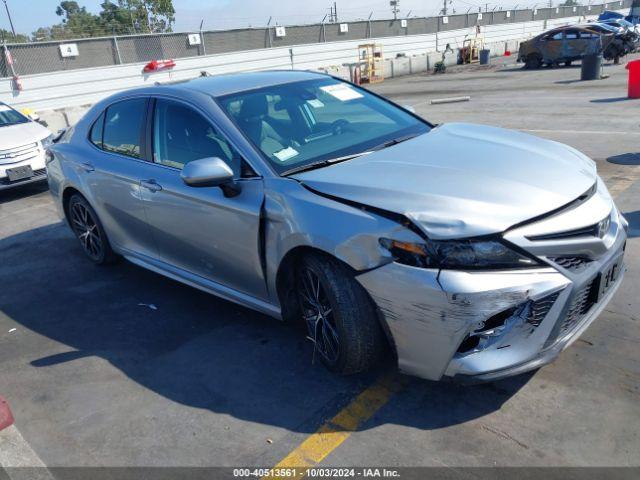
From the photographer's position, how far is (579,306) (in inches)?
110

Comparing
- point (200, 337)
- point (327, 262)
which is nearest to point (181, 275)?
point (200, 337)

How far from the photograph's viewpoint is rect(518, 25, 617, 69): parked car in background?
21.0 meters

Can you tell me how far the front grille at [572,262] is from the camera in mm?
2633

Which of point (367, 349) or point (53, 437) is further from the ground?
point (367, 349)

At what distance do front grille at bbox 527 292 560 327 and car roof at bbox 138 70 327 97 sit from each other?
249cm

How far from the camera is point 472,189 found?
9.23 ft

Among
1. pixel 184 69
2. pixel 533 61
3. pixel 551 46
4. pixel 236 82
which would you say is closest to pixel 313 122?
pixel 236 82

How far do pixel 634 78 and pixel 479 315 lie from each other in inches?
480

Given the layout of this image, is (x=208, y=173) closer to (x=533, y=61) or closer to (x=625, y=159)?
(x=625, y=159)

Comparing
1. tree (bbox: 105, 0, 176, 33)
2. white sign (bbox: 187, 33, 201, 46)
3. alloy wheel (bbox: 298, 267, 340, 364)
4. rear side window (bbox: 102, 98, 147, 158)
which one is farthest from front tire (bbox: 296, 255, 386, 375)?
tree (bbox: 105, 0, 176, 33)

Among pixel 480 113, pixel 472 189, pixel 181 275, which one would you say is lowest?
pixel 480 113

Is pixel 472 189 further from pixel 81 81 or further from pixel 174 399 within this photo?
pixel 81 81

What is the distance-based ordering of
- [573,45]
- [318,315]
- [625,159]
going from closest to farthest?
1. [318,315]
2. [625,159]
3. [573,45]

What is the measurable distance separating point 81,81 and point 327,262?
66.8ft
